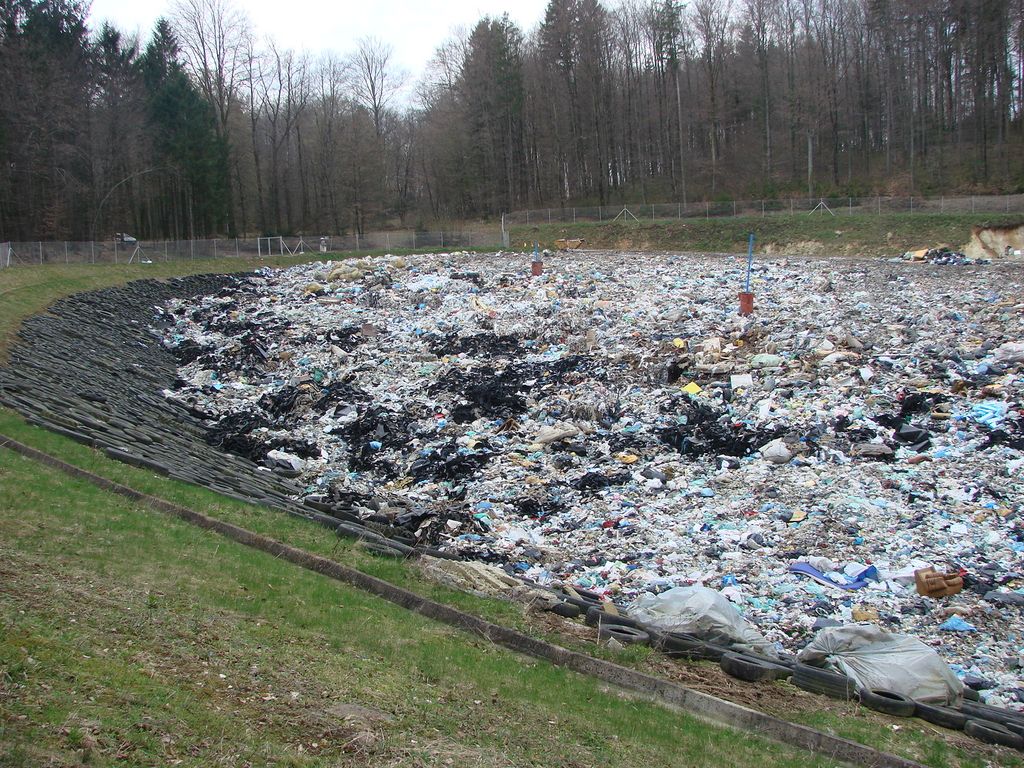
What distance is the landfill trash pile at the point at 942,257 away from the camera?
A: 80.1ft

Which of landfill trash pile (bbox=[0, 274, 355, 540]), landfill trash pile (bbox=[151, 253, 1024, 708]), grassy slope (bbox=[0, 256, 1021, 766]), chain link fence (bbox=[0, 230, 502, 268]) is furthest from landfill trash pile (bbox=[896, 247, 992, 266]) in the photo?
grassy slope (bbox=[0, 256, 1021, 766])

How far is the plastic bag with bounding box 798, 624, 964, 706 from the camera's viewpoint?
6379 millimetres

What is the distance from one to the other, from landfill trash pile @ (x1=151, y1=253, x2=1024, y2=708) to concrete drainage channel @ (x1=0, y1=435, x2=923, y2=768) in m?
1.82

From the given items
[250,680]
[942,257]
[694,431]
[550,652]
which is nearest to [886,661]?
[550,652]

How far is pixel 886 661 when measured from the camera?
6641 millimetres

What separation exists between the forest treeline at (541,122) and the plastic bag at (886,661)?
39.5 meters

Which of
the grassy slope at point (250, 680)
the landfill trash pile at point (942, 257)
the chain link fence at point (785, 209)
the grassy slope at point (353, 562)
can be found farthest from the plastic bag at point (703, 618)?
the chain link fence at point (785, 209)

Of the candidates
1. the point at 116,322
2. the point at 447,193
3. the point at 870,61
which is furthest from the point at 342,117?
the point at 116,322

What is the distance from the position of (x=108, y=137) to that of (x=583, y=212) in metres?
24.9

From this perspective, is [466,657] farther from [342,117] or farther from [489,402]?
[342,117]

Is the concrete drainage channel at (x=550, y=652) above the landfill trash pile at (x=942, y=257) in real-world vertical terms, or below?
below

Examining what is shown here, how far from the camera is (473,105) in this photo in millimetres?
58375

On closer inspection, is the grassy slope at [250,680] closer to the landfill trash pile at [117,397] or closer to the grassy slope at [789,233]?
the landfill trash pile at [117,397]

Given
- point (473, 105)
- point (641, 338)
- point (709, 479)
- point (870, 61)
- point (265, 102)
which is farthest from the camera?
point (265, 102)
